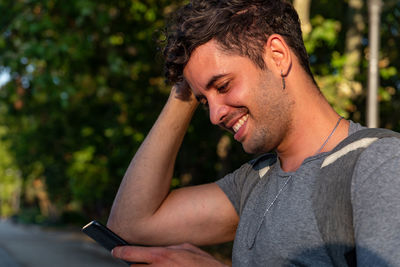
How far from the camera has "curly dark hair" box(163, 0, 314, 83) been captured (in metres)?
1.81

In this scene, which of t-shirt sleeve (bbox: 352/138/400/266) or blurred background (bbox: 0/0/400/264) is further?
blurred background (bbox: 0/0/400/264)

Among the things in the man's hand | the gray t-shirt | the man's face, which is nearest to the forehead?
the man's face

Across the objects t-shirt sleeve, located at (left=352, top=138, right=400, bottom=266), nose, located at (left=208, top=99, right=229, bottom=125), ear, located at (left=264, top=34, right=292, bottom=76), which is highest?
ear, located at (left=264, top=34, right=292, bottom=76)

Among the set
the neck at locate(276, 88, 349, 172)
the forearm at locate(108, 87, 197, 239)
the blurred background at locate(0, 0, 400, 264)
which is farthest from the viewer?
the blurred background at locate(0, 0, 400, 264)

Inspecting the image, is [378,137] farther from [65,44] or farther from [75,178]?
[75,178]

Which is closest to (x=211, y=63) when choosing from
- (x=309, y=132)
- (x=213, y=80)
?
(x=213, y=80)

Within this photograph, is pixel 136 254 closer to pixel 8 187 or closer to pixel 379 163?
pixel 379 163

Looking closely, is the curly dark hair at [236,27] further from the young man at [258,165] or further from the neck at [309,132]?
the neck at [309,132]

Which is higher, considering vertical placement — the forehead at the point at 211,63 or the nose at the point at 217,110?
the forehead at the point at 211,63

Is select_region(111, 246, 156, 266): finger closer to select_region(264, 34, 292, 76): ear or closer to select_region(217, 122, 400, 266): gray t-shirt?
select_region(217, 122, 400, 266): gray t-shirt

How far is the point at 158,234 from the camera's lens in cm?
222

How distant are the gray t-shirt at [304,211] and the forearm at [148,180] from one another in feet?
1.03

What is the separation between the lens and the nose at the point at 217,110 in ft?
6.14

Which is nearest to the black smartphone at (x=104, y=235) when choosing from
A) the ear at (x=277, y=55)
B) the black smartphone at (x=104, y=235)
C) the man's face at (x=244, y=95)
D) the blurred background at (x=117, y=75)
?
the black smartphone at (x=104, y=235)
